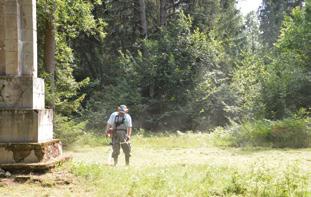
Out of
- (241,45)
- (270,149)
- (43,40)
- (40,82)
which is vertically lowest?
(270,149)

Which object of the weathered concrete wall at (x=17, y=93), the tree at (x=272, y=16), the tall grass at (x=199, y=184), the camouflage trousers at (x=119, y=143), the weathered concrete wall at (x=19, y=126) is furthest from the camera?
the tree at (x=272, y=16)

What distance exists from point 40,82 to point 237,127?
1574 centimetres

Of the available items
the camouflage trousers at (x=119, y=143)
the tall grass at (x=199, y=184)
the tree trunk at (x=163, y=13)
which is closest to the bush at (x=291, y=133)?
the camouflage trousers at (x=119, y=143)

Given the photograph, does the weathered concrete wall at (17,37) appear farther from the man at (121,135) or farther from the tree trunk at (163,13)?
the tree trunk at (163,13)

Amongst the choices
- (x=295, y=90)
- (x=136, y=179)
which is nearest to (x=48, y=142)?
(x=136, y=179)

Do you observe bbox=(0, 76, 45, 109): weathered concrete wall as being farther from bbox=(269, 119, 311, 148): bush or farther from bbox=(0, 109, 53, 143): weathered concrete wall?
bbox=(269, 119, 311, 148): bush

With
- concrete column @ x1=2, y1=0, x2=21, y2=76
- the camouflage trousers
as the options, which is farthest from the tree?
concrete column @ x1=2, y1=0, x2=21, y2=76

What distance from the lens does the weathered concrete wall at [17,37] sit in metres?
7.93

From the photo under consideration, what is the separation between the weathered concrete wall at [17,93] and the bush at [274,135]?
→ 14.7 meters

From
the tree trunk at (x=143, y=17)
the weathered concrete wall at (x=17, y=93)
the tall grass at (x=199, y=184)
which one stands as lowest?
the tall grass at (x=199, y=184)

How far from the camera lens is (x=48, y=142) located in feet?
25.9

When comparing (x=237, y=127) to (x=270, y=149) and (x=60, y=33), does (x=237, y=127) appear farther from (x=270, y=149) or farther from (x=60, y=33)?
(x=60, y=33)

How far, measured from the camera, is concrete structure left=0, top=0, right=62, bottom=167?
757cm

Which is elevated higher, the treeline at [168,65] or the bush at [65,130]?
the treeline at [168,65]
